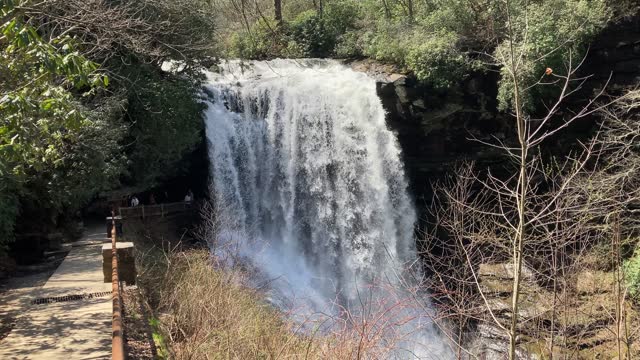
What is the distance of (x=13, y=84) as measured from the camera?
719 cm

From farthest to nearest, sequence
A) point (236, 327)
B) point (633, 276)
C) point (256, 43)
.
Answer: point (256, 43)
point (633, 276)
point (236, 327)

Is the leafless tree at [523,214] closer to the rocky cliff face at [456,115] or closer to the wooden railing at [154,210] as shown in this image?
the rocky cliff face at [456,115]

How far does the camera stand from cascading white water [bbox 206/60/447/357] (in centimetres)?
1761

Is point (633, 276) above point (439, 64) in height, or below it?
below

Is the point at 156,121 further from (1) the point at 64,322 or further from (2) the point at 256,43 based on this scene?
(2) the point at 256,43

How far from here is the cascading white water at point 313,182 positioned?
57.8 ft

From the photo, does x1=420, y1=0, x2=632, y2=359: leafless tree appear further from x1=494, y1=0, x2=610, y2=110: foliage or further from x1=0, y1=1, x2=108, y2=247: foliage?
x1=0, y1=1, x2=108, y2=247: foliage

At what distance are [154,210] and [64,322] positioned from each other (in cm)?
1035

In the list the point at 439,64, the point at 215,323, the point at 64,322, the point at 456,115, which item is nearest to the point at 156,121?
the point at 439,64

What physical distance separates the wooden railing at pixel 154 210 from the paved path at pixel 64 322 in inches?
230

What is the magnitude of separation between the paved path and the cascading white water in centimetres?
653

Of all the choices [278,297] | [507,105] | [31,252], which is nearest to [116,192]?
[31,252]

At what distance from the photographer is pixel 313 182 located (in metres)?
18.6

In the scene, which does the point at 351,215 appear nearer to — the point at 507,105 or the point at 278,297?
the point at 278,297
